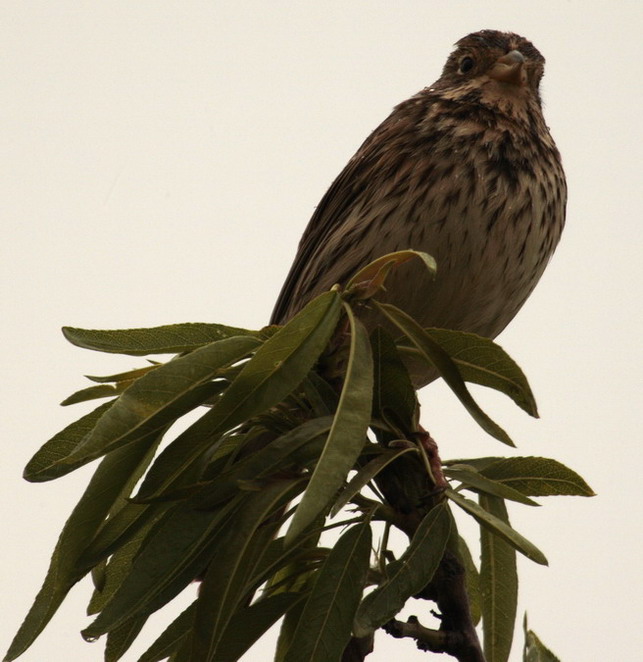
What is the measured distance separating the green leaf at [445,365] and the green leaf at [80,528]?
0.51 m

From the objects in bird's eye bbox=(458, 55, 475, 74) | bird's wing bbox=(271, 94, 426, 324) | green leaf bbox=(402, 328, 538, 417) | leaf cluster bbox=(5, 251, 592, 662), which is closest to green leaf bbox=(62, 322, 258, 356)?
leaf cluster bbox=(5, 251, 592, 662)

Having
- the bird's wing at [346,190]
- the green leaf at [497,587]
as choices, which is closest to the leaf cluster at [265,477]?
the green leaf at [497,587]

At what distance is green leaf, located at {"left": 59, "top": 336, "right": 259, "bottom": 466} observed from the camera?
1.59 meters

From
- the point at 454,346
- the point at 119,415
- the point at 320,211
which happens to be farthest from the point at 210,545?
the point at 320,211

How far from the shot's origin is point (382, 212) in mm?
3250

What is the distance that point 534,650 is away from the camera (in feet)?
6.67

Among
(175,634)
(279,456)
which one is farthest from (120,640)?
(279,456)

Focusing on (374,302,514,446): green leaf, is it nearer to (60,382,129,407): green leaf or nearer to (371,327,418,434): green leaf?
(371,327,418,434): green leaf

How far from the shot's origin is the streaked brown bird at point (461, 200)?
10.1ft

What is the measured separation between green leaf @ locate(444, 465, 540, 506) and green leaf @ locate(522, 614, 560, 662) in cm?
32

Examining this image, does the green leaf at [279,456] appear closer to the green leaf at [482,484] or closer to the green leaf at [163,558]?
the green leaf at [163,558]

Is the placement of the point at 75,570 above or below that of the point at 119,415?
below

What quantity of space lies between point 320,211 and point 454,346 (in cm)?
193

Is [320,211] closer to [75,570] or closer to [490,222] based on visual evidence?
[490,222]
